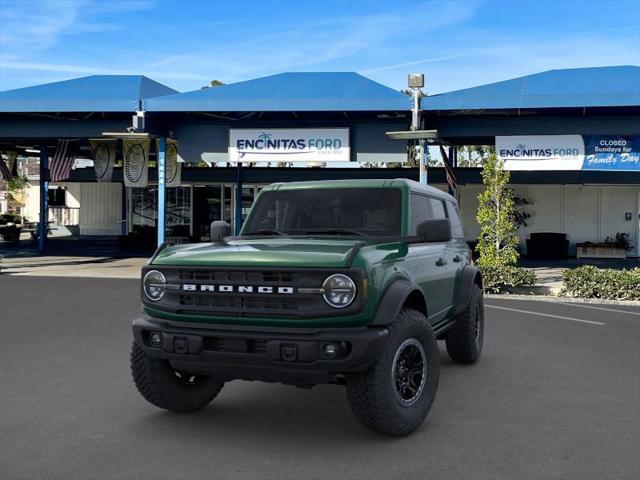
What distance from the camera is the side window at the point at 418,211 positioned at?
5820mm

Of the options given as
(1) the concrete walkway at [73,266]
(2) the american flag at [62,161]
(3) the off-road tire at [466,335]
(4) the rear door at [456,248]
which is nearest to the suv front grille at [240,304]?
(4) the rear door at [456,248]

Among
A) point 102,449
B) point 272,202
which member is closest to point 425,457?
point 102,449

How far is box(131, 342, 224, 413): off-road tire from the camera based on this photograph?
5051mm

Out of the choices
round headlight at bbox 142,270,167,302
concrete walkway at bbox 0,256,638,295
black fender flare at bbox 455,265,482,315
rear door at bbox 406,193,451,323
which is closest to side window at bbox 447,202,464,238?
black fender flare at bbox 455,265,482,315

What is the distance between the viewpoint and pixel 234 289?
454 cm

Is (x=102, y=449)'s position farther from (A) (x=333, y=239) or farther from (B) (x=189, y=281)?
(A) (x=333, y=239)

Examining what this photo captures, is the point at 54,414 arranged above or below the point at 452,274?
below

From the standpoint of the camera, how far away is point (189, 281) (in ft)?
15.4

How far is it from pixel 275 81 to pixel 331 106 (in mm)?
2571

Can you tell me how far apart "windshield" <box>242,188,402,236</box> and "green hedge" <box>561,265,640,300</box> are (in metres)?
9.99

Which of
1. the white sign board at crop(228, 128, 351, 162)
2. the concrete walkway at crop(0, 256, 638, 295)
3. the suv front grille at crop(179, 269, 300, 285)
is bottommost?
the concrete walkway at crop(0, 256, 638, 295)

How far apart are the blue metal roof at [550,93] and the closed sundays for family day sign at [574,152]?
→ 1.46 metres

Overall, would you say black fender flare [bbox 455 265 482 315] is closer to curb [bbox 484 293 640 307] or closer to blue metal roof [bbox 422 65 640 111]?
curb [bbox 484 293 640 307]

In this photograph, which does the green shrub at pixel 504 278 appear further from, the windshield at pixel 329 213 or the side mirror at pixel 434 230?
the side mirror at pixel 434 230
